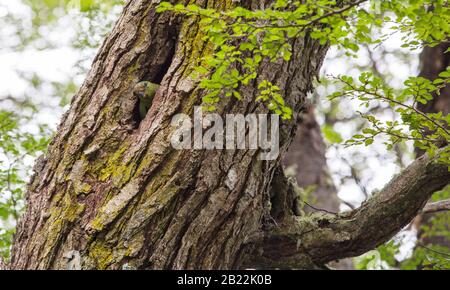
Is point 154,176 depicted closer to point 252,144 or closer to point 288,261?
point 252,144

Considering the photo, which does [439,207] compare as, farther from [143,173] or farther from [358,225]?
[143,173]

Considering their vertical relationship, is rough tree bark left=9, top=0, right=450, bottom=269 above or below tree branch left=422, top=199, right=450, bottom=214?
above

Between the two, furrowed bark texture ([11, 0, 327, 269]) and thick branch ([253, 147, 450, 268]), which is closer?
furrowed bark texture ([11, 0, 327, 269])

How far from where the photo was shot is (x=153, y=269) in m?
2.24

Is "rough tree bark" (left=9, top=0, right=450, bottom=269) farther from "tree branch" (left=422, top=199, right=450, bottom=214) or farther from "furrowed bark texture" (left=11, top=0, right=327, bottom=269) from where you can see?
"tree branch" (left=422, top=199, right=450, bottom=214)

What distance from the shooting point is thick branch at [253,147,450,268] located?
271cm

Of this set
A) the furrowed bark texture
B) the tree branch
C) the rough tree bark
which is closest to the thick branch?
the rough tree bark

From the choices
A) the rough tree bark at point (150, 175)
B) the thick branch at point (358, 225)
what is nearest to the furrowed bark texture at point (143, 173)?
the rough tree bark at point (150, 175)

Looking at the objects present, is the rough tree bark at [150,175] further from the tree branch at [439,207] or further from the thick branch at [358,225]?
the tree branch at [439,207]

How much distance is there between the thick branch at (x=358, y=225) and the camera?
271 centimetres
